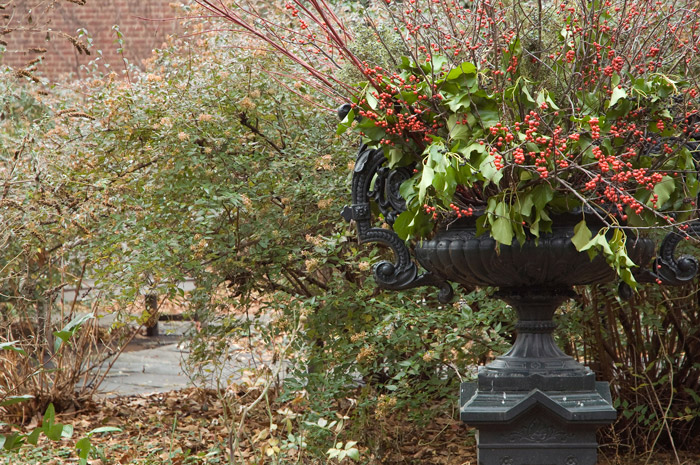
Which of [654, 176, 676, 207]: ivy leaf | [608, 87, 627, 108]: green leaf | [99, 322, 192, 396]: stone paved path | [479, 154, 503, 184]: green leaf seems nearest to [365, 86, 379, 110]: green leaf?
[479, 154, 503, 184]: green leaf

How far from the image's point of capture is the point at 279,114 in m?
4.49

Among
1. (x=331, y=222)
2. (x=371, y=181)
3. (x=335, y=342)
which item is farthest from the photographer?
(x=331, y=222)

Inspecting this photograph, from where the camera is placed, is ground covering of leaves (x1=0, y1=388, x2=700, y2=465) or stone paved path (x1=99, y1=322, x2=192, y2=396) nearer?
ground covering of leaves (x1=0, y1=388, x2=700, y2=465)

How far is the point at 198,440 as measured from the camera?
470cm

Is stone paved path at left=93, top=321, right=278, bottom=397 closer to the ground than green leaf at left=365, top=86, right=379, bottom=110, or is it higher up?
closer to the ground

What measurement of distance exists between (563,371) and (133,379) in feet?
17.7

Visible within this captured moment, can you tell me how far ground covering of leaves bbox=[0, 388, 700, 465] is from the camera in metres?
4.14

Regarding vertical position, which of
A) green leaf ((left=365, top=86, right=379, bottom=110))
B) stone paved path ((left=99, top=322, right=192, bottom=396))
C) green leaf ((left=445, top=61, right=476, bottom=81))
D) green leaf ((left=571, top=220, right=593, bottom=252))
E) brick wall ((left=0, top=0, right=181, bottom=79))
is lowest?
stone paved path ((left=99, top=322, right=192, bottom=396))

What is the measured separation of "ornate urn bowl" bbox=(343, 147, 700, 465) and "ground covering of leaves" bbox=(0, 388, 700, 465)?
4.53ft

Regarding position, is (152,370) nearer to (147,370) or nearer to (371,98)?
(147,370)

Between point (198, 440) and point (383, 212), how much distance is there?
2.84 m

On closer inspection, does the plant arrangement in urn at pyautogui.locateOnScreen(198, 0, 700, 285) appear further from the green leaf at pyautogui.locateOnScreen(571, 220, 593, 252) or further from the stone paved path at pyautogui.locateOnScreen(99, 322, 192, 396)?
the stone paved path at pyautogui.locateOnScreen(99, 322, 192, 396)

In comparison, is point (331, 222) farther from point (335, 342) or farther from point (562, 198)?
point (562, 198)

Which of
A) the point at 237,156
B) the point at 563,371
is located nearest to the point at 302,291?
the point at 237,156
